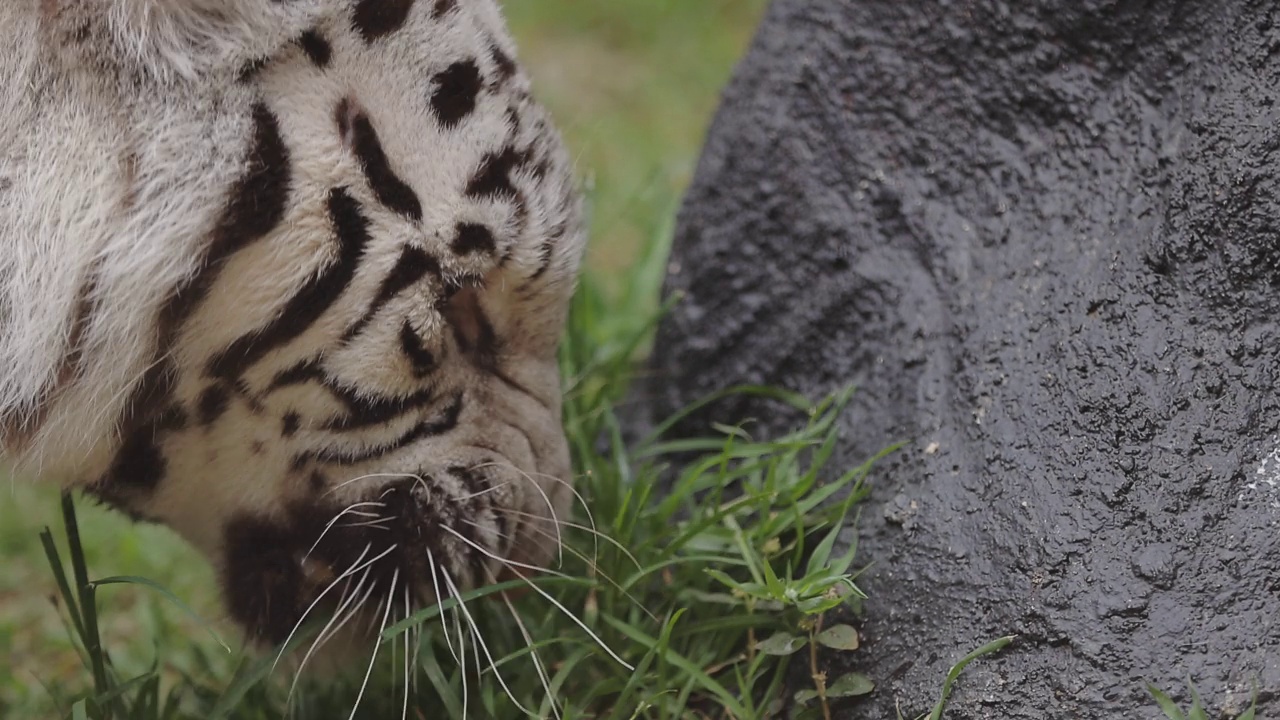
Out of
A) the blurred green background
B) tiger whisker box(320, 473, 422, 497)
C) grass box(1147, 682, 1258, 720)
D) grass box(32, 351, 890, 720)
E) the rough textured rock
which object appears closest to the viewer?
grass box(1147, 682, 1258, 720)

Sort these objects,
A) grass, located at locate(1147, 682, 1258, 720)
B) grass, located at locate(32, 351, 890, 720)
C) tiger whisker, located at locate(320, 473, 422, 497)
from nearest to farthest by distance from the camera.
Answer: grass, located at locate(1147, 682, 1258, 720)
tiger whisker, located at locate(320, 473, 422, 497)
grass, located at locate(32, 351, 890, 720)

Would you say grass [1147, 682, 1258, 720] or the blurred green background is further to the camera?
the blurred green background

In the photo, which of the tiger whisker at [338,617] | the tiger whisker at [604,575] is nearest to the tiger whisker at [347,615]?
the tiger whisker at [338,617]

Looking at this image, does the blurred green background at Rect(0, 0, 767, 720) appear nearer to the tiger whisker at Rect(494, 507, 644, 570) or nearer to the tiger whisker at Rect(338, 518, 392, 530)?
A: the tiger whisker at Rect(338, 518, 392, 530)

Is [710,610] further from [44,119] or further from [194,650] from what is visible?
[44,119]

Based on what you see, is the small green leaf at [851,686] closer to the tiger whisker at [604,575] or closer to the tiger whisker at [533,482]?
the tiger whisker at [604,575]

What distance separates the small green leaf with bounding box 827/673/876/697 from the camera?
1.66 m

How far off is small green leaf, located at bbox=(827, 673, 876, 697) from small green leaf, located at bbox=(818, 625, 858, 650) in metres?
0.04

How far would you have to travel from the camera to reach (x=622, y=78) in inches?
196

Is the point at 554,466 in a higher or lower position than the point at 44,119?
lower

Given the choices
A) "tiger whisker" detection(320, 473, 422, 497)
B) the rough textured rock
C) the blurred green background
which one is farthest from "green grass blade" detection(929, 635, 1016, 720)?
the blurred green background

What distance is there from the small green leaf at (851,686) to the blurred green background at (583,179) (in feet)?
2.81

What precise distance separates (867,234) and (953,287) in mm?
208

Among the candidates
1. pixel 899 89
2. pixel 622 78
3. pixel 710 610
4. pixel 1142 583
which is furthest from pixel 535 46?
pixel 1142 583
